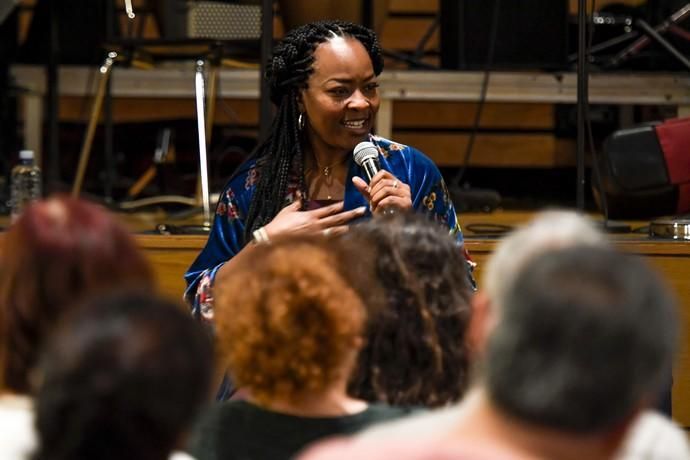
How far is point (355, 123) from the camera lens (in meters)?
2.94

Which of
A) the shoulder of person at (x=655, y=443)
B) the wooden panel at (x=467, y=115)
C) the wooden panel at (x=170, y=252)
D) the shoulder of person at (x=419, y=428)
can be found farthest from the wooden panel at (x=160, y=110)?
the shoulder of person at (x=419, y=428)

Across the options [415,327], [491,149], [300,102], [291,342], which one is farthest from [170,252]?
[491,149]

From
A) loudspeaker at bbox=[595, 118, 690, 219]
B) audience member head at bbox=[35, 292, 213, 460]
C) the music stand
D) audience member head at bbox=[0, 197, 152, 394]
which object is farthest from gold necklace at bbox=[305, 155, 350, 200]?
the music stand

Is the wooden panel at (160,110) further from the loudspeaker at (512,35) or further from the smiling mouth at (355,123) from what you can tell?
the smiling mouth at (355,123)

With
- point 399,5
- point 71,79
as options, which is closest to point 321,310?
point 71,79

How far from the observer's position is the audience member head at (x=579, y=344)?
119 cm

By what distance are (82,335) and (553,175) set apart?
5016 millimetres

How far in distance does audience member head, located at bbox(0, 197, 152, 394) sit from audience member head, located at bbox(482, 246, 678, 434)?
0.50 metres

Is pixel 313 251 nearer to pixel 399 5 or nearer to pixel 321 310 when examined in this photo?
pixel 321 310

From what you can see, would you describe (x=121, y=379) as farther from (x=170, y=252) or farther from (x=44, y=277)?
(x=170, y=252)

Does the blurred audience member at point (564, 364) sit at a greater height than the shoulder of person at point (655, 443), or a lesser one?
greater

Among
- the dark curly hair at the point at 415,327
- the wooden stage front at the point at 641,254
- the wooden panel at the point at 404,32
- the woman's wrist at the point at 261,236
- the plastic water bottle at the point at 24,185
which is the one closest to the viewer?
the dark curly hair at the point at 415,327

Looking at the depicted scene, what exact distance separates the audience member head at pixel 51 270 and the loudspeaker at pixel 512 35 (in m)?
3.81

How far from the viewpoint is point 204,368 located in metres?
1.26
